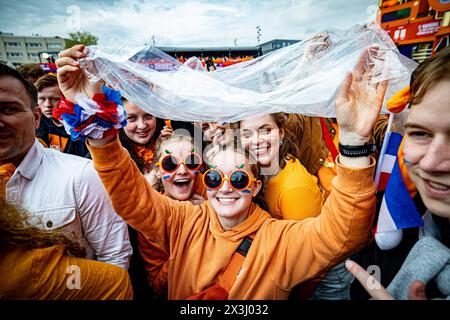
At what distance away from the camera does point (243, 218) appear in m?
1.48

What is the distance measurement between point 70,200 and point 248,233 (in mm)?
1049

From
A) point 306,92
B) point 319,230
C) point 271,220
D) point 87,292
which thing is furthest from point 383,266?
point 87,292

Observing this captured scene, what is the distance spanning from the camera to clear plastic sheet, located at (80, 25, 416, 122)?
138 cm

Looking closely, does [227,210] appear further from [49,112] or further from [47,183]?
[49,112]

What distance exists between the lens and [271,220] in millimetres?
1449

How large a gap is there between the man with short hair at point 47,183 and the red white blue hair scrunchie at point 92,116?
1.17 feet

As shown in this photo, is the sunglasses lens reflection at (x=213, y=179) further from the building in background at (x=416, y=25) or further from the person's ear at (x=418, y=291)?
the building in background at (x=416, y=25)

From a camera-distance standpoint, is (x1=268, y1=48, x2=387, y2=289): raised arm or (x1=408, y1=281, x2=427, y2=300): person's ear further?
(x1=268, y1=48, x2=387, y2=289): raised arm

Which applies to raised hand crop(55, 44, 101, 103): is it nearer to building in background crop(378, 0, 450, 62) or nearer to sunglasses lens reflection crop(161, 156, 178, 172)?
sunglasses lens reflection crop(161, 156, 178, 172)

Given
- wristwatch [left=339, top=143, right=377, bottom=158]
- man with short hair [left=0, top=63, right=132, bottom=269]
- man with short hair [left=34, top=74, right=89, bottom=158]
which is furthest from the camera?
man with short hair [left=34, top=74, right=89, bottom=158]

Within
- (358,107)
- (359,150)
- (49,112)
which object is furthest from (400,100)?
(49,112)

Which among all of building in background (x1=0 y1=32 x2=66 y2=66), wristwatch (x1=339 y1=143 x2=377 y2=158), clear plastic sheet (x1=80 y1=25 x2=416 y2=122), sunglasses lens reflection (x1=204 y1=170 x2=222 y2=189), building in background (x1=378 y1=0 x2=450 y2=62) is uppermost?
building in background (x1=0 y1=32 x2=66 y2=66)

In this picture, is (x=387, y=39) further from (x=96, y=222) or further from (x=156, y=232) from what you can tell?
(x=96, y=222)

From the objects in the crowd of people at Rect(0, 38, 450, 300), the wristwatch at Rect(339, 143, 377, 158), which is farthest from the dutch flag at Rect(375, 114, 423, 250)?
the wristwatch at Rect(339, 143, 377, 158)
